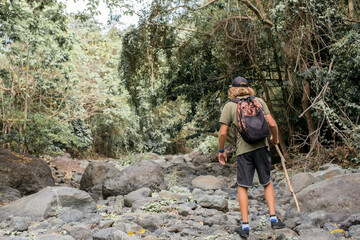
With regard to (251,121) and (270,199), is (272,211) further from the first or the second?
(251,121)

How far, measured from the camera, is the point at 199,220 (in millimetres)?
4859

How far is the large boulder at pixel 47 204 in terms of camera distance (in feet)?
16.2

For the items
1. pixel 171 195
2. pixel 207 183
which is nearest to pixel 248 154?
pixel 171 195

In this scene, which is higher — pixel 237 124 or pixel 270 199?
pixel 237 124

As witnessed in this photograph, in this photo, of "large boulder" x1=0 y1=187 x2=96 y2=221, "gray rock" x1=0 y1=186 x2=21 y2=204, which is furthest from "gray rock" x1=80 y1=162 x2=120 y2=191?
"large boulder" x1=0 y1=187 x2=96 y2=221

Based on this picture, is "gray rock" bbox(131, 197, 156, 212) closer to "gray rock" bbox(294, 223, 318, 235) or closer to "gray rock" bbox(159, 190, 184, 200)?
"gray rock" bbox(159, 190, 184, 200)

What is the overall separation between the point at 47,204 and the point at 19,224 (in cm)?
70

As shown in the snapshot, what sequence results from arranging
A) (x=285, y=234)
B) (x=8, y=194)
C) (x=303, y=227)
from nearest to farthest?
(x=285, y=234) → (x=303, y=227) → (x=8, y=194)

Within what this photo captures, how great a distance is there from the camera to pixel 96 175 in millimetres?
8258

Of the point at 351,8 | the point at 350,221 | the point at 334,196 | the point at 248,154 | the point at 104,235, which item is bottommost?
the point at 350,221

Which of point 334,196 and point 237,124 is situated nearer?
point 237,124

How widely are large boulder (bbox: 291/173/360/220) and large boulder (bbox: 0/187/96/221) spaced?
3591 millimetres

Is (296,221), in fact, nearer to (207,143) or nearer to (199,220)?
(199,220)

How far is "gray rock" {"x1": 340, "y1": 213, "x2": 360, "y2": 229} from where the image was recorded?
4.01 m
